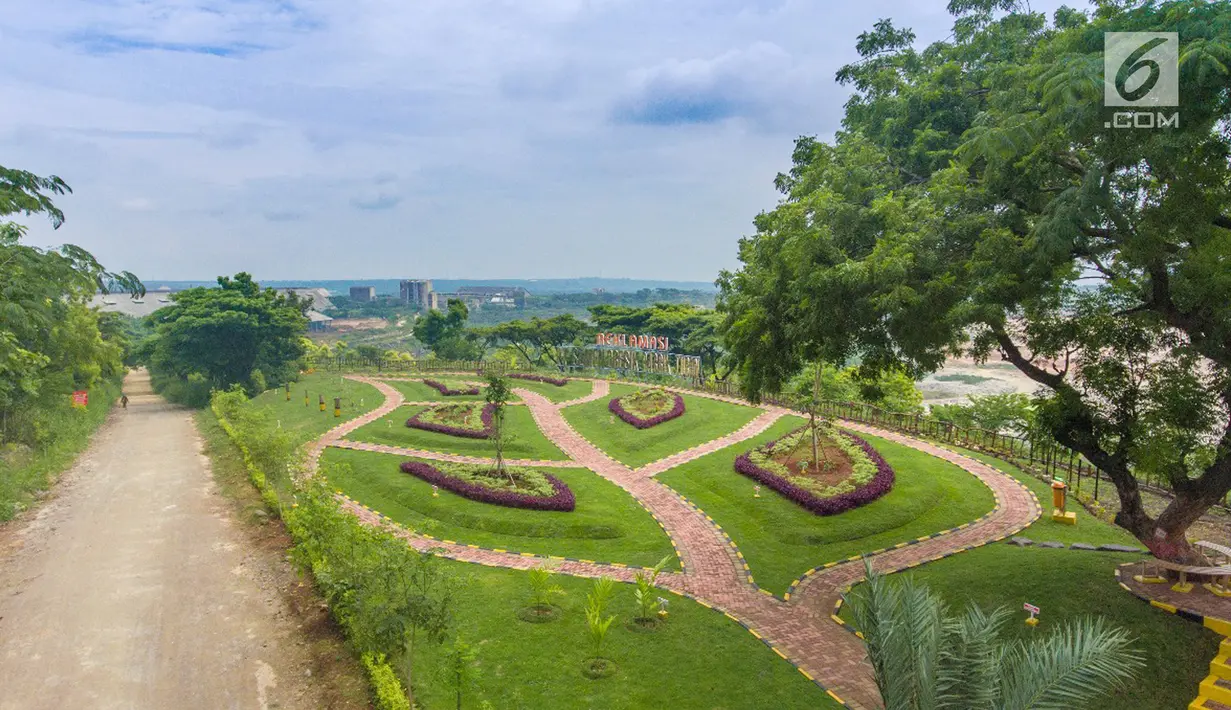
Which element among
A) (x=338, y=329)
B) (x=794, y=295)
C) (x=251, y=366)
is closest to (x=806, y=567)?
(x=794, y=295)

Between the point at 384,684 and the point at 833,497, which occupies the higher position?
the point at 833,497

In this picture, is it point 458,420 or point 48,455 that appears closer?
point 48,455

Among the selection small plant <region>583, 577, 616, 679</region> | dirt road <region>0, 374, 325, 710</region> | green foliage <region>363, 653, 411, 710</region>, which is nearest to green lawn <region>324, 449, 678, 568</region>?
dirt road <region>0, 374, 325, 710</region>

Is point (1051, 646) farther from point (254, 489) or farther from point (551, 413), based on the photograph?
point (551, 413)

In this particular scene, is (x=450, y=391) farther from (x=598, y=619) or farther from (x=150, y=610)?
(x=598, y=619)

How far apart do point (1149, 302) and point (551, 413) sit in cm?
2378

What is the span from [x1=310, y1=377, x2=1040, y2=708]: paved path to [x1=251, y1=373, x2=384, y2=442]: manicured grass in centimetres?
1247

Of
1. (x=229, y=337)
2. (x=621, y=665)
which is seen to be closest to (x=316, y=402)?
(x=229, y=337)

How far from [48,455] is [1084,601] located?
1240 inches

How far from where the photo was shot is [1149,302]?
10.0 m

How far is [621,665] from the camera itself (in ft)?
34.8

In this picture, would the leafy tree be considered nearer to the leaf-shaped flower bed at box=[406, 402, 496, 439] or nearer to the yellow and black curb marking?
the leaf-shaped flower bed at box=[406, 402, 496, 439]

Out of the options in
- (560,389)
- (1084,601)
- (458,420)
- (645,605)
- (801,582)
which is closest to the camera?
(1084,601)

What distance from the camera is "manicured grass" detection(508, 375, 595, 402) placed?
116 ft
